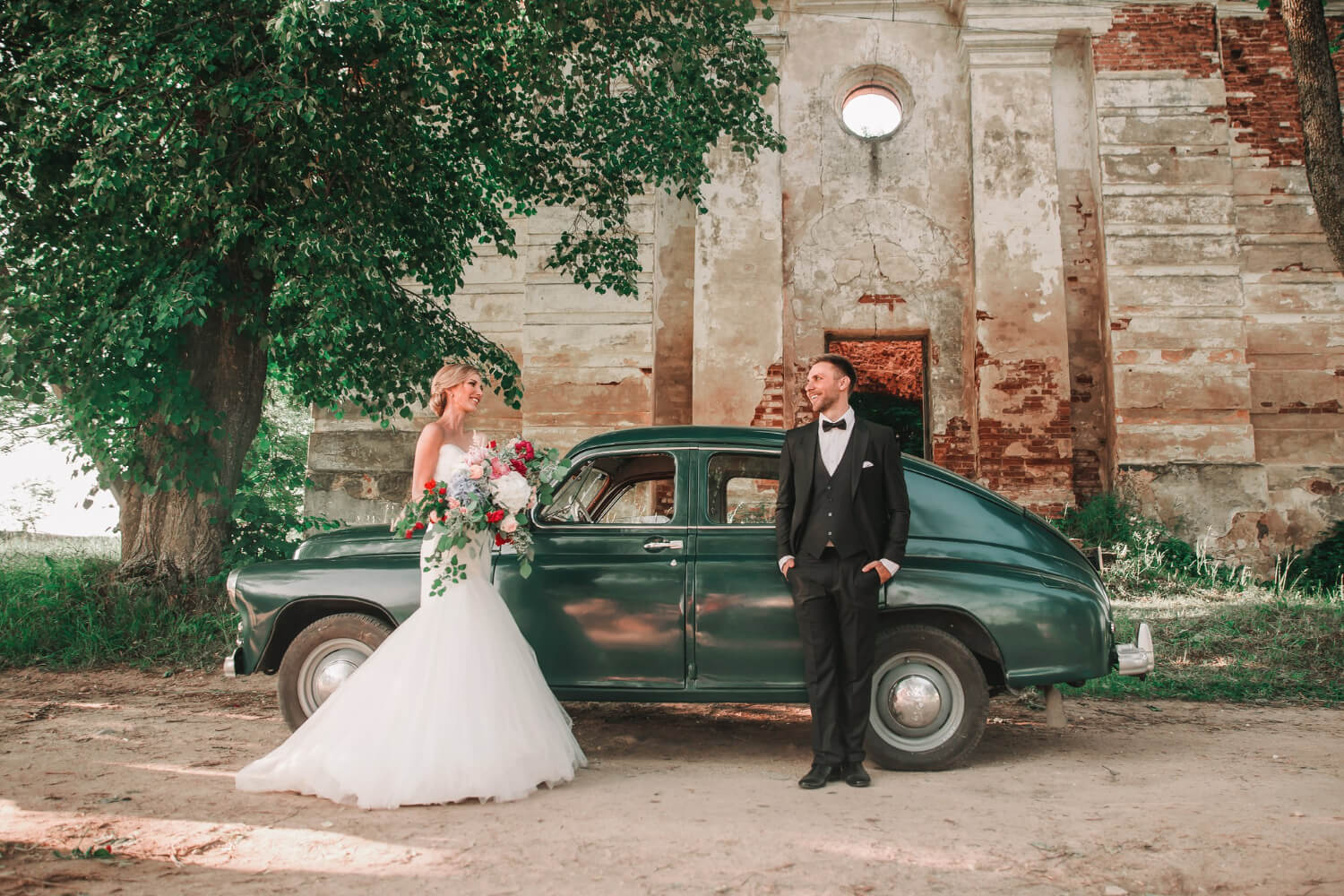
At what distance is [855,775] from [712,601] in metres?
1.07

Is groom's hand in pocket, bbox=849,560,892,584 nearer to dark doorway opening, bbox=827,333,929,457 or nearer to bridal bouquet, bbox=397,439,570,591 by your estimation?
bridal bouquet, bbox=397,439,570,591

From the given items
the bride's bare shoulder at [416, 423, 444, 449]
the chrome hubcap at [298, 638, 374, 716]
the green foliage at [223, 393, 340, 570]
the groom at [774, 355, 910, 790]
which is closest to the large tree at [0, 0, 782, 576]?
the green foliage at [223, 393, 340, 570]

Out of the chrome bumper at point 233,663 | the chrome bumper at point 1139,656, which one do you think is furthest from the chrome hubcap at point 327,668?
the chrome bumper at point 1139,656

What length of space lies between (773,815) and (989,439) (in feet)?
28.9

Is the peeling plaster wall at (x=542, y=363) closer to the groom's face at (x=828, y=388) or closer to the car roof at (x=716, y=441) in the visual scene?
the car roof at (x=716, y=441)

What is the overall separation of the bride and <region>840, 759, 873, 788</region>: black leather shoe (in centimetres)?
131

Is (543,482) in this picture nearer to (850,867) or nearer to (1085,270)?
(850,867)

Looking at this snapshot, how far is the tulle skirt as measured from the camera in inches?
163

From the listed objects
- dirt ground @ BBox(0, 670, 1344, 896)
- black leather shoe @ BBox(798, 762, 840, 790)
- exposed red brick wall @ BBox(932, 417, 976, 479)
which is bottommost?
dirt ground @ BBox(0, 670, 1344, 896)

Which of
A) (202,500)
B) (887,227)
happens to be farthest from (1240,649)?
(202,500)

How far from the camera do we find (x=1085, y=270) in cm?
1253

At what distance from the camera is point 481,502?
14.9 ft

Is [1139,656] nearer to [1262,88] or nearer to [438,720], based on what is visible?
[438,720]

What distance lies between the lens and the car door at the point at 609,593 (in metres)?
4.89
